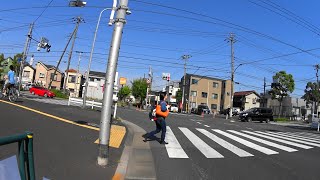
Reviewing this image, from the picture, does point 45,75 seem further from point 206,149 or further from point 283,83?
point 206,149

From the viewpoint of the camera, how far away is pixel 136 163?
821 centimetres

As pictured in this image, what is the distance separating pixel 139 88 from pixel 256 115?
4563 centimetres

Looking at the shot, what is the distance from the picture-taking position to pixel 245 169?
817 cm

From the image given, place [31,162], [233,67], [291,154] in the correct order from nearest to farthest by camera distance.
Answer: [31,162], [291,154], [233,67]

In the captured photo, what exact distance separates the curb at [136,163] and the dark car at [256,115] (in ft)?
112

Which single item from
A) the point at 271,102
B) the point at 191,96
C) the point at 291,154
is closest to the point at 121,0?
the point at 291,154

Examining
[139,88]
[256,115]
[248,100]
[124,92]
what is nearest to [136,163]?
[256,115]

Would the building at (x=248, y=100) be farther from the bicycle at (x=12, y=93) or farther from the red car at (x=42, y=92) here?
the bicycle at (x=12, y=93)

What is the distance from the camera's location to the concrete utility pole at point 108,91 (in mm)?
7551

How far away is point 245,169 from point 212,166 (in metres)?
0.76

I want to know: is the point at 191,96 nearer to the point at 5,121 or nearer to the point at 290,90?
the point at 290,90

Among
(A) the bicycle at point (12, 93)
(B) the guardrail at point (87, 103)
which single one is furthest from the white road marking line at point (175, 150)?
(B) the guardrail at point (87, 103)

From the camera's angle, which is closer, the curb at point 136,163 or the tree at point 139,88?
the curb at point 136,163

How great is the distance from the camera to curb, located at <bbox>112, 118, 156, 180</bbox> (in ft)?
22.9
